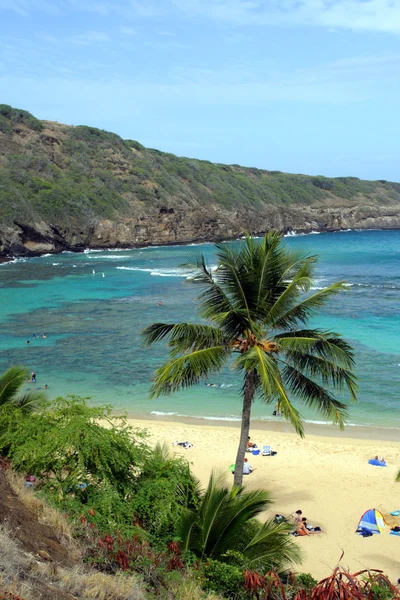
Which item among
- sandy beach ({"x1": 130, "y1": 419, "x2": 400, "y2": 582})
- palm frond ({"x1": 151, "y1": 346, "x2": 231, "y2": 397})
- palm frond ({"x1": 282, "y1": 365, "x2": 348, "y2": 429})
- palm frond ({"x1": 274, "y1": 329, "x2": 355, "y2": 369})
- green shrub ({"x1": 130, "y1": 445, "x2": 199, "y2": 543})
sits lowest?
sandy beach ({"x1": 130, "y1": 419, "x2": 400, "y2": 582})

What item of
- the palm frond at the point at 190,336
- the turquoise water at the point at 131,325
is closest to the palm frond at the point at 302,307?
the palm frond at the point at 190,336

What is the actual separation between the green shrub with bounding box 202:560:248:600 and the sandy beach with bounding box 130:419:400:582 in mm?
4806

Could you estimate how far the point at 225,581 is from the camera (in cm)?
666

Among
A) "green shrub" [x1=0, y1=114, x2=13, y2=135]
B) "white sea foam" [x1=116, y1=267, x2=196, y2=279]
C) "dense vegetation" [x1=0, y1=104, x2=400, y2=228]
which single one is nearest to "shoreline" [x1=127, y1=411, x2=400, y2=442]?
"white sea foam" [x1=116, y1=267, x2=196, y2=279]

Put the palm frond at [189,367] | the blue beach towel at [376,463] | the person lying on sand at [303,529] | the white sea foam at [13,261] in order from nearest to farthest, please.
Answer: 1. the palm frond at [189,367]
2. the person lying on sand at [303,529]
3. the blue beach towel at [376,463]
4. the white sea foam at [13,261]

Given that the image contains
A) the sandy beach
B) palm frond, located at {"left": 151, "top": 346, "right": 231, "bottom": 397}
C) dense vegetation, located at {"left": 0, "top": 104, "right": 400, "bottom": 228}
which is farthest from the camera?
dense vegetation, located at {"left": 0, "top": 104, "right": 400, "bottom": 228}

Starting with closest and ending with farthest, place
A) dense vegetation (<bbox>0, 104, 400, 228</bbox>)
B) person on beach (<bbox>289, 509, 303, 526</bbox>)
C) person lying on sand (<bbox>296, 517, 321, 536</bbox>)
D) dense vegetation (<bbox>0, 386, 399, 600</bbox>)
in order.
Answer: dense vegetation (<bbox>0, 386, 399, 600</bbox>)
person lying on sand (<bbox>296, 517, 321, 536</bbox>)
person on beach (<bbox>289, 509, 303, 526</bbox>)
dense vegetation (<bbox>0, 104, 400, 228</bbox>)

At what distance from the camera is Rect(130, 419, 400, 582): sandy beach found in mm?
12789

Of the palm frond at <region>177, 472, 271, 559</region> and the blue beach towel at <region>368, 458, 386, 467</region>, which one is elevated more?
the palm frond at <region>177, 472, 271, 559</region>

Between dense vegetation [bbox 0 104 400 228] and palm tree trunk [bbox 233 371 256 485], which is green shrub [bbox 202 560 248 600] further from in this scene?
dense vegetation [bbox 0 104 400 228]

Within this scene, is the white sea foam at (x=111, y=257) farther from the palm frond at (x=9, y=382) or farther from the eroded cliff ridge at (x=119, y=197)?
the palm frond at (x=9, y=382)

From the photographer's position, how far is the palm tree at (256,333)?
10.8 meters

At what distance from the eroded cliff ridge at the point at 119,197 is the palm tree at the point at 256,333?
67.6 metres

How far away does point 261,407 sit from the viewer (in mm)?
23875
